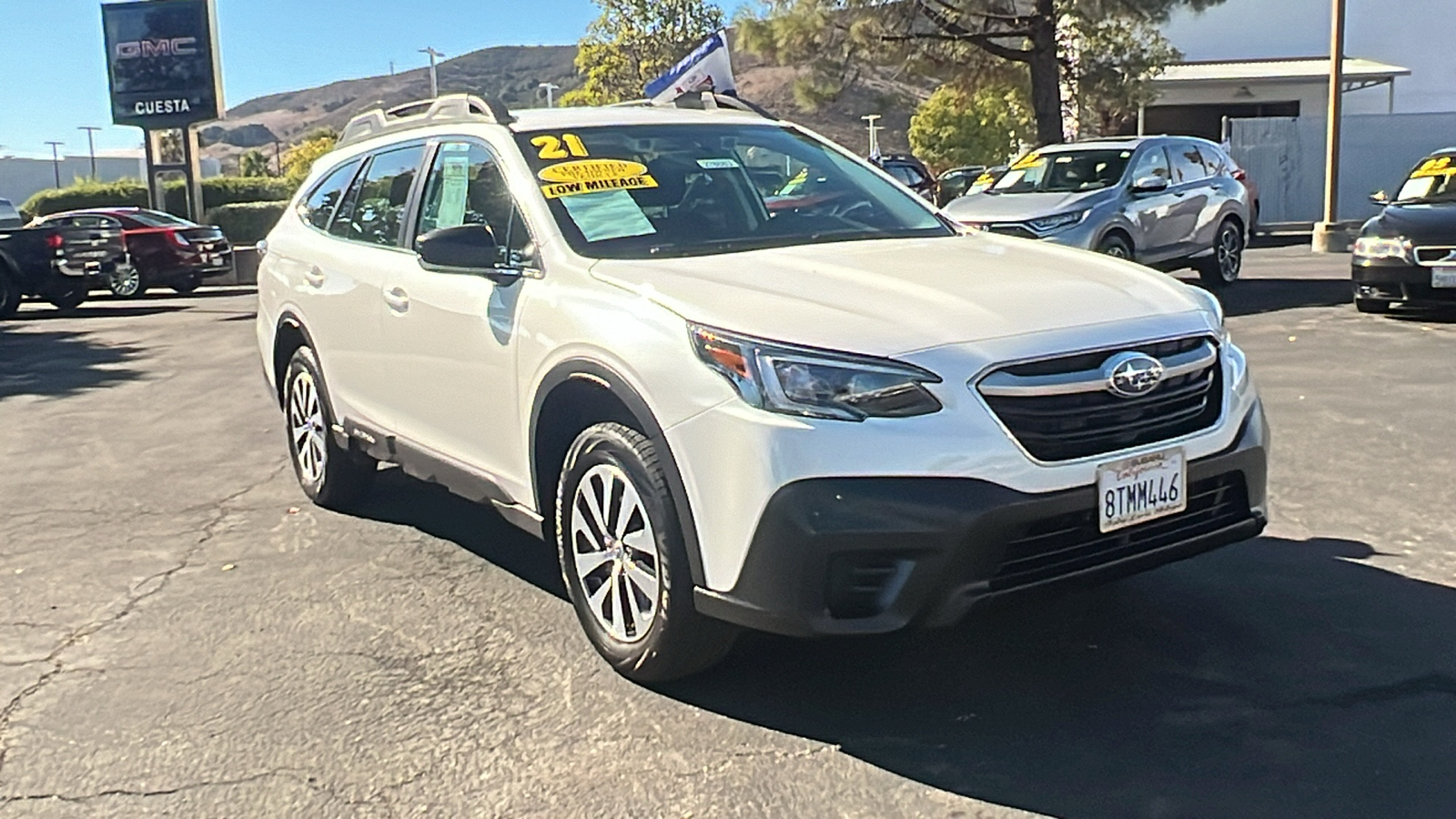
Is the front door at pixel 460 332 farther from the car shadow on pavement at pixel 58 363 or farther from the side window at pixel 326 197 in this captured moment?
the car shadow on pavement at pixel 58 363

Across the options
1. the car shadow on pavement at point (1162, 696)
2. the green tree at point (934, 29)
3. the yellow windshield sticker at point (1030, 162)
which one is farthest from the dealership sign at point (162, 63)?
the car shadow on pavement at point (1162, 696)

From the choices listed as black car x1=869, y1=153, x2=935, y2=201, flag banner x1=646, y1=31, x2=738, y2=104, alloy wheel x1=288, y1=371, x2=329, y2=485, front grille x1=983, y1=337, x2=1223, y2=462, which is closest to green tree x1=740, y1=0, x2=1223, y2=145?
black car x1=869, y1=153, x2=935, y2=201

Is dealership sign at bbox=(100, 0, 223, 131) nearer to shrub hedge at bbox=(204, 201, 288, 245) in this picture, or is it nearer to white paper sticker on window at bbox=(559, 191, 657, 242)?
shrub hedge at bbox=(204, 201, 288, 245)

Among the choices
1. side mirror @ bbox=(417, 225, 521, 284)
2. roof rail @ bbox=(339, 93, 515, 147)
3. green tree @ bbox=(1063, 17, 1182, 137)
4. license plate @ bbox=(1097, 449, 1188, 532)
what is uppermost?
green tree @ bbox=(1063, 17, 1182, 137)

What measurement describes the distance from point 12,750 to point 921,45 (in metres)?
21.9

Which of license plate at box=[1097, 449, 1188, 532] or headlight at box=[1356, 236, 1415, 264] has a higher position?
headlight at box=[1356, 236, 1415, 264]

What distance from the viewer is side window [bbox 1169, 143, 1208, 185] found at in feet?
44.0

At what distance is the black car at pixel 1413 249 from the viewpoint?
10508 mm

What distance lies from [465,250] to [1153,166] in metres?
10.1

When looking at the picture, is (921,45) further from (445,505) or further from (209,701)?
(209,701)

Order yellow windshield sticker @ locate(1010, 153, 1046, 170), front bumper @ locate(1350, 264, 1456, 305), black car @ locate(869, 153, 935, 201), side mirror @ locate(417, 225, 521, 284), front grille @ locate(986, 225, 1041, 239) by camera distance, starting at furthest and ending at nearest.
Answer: black car @ locate(869, 153, 935, 201), yellow windshield sticker @ locate(1010, 153, 1046, 170), front grille @ locate(986, 225, 1041, 239), front bumper @ locate(1350, 264, 1456, 305), side mirror @ locate(417, 225, 521, 284)

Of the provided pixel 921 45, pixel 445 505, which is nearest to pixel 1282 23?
pixel 921 45

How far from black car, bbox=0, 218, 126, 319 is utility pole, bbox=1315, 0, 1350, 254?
17.4 meters

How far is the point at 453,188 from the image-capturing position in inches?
200
